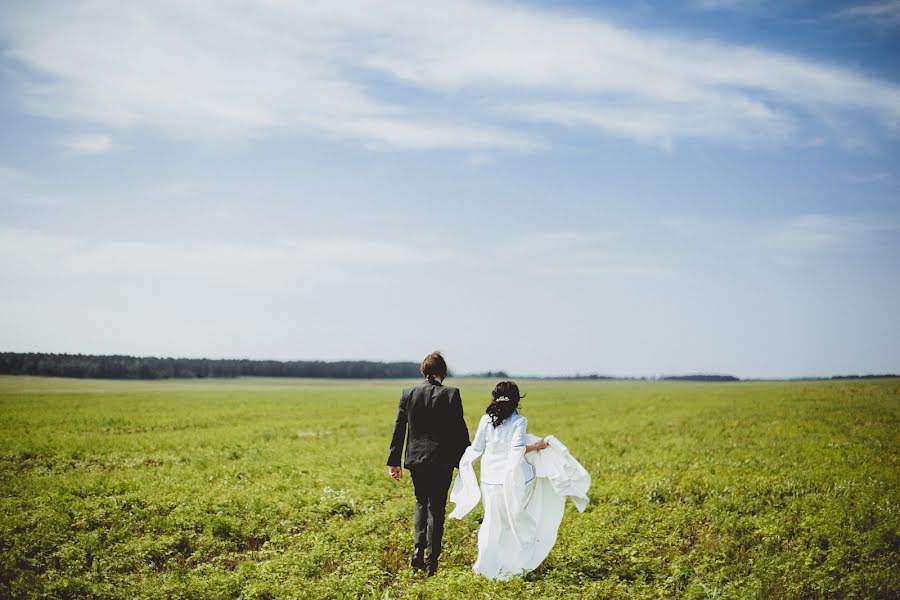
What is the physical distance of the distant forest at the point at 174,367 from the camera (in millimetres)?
91062

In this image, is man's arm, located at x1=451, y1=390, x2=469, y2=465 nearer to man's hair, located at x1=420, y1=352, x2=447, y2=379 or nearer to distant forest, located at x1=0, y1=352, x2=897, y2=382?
man's hair, located at x1=420, y1=352, x2=447, y2=379

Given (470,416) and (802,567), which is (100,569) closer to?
(802,567)

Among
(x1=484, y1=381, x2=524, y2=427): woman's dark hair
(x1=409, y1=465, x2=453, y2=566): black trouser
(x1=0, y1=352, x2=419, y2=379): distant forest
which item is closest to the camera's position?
(x1=484, y1=381, x2=524, y2=427): woman's dark hair

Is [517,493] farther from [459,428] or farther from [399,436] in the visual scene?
[399,436]

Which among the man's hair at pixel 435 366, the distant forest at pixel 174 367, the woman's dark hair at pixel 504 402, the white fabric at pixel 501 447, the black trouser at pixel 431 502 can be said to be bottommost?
the distant forest at pixel 174 367

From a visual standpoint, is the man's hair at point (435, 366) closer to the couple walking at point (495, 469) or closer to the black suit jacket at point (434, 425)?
the couple walking at point (495, 469)

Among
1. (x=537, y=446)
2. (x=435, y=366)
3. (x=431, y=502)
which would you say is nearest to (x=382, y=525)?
(x=431, y=502)

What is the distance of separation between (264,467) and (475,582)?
1126 cm

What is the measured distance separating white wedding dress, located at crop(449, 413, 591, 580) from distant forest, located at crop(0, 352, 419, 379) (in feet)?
309

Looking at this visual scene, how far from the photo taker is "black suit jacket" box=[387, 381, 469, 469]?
930 cm

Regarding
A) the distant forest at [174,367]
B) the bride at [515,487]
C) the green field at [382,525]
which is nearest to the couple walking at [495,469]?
the bride at [515,487]

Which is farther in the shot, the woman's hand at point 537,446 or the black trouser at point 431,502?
the woman's hand at point 537,446

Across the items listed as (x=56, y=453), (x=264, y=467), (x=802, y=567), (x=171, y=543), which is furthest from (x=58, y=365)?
(x=802, y=567)

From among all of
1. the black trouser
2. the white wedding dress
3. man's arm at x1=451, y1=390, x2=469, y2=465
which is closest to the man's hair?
man's arm at x1=451, y1=390, x2=469, y2=465
